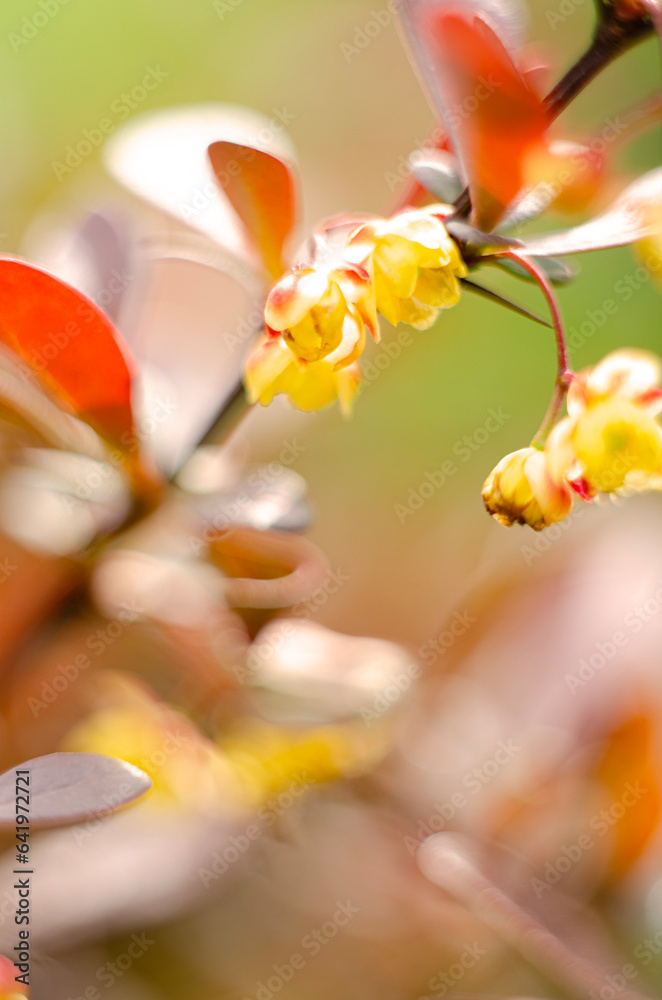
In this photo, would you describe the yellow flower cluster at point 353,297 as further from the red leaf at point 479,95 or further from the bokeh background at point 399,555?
the bokeh background at point 399,555

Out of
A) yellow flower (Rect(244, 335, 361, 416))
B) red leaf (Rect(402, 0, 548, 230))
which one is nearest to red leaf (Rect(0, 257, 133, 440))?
yellow flower (Rect(244, 335, 361, 416))

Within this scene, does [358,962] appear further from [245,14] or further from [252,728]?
[245,14]

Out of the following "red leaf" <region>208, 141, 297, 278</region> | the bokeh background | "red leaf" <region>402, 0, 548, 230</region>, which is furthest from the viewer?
the bokeh background

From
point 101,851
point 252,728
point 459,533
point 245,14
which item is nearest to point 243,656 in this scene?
point 252,728

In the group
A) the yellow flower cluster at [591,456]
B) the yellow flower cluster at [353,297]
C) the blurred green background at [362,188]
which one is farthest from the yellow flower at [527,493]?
the blurred green background at [362,188]

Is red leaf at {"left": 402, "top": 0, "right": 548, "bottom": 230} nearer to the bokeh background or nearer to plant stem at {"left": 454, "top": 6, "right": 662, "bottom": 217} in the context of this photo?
plant stem at {"left": 454, "top": 6, "right": 662, "bottom": 217}

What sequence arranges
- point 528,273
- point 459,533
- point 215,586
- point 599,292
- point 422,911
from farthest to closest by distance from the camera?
point 599,292
point 459,533
point 422,911
point 215,586
point 528,273
